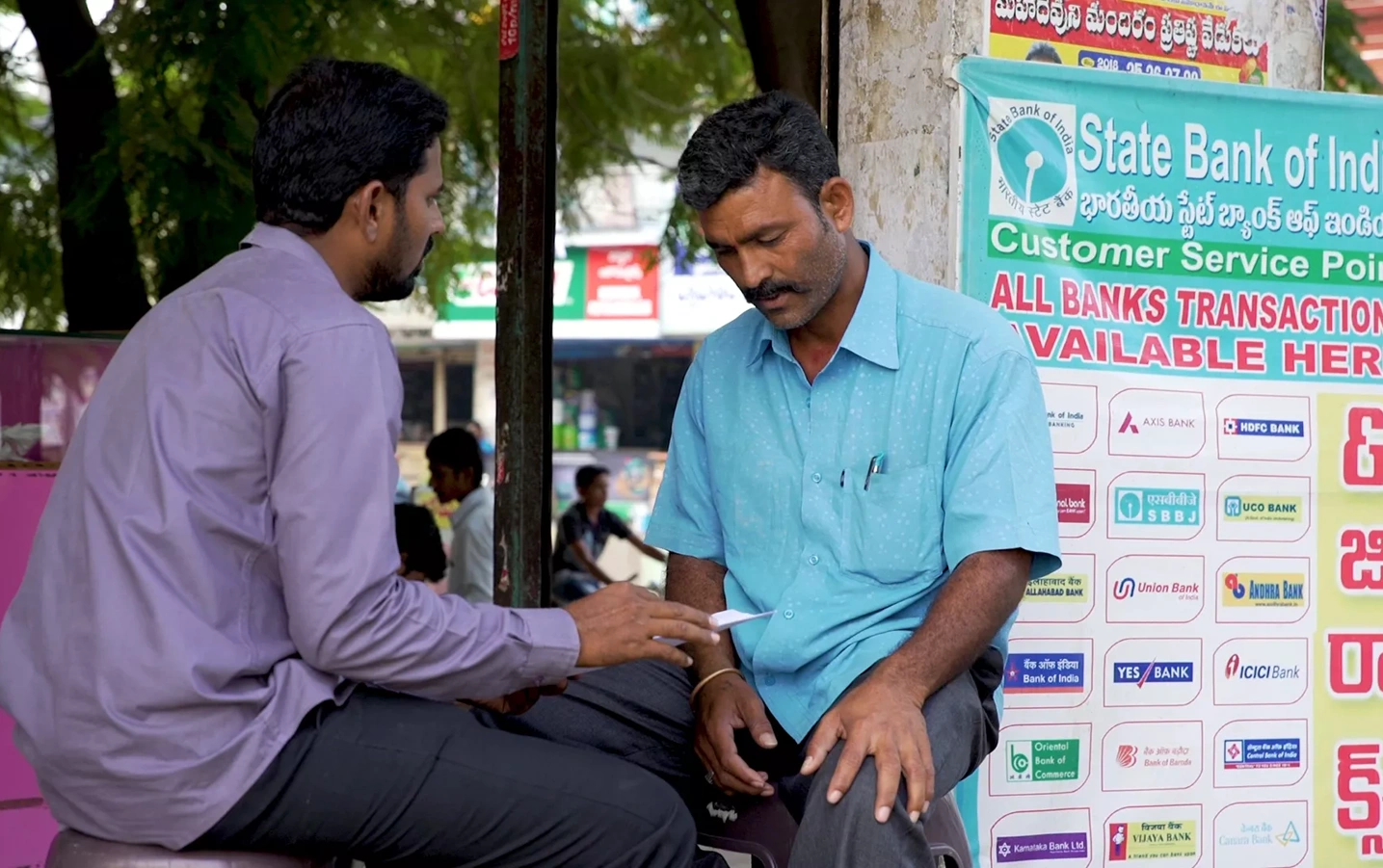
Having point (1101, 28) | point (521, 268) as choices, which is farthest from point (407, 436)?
point (1101, 28)

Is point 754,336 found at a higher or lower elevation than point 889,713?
higher

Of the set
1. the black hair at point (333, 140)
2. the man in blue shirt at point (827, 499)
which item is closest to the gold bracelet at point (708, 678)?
the man in blue shirt at point (827, 499)

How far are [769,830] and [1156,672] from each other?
1165 millimetres

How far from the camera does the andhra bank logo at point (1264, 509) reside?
10.6 feet

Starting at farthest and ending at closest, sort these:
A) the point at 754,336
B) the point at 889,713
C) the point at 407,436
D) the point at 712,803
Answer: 1. the point at 407,436
2. the point at 754,336
3. the point at 712,803
4. the point at 889,713

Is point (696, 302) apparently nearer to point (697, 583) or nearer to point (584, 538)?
point (584, 538)

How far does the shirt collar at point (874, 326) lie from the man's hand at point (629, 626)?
1.93ft

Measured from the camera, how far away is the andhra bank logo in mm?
3217

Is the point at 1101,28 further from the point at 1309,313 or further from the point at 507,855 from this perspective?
the point at 507,855

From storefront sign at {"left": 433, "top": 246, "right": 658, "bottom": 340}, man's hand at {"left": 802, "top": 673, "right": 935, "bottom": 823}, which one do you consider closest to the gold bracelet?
man's hand at {"left": 802, "top": 673, "right": 935, "bottom": 823}

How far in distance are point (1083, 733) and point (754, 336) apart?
3.75ft

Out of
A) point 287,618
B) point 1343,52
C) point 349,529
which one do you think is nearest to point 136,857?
point 287,618

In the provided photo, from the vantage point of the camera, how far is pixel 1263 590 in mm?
3240

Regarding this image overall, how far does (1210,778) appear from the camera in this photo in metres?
3.18
